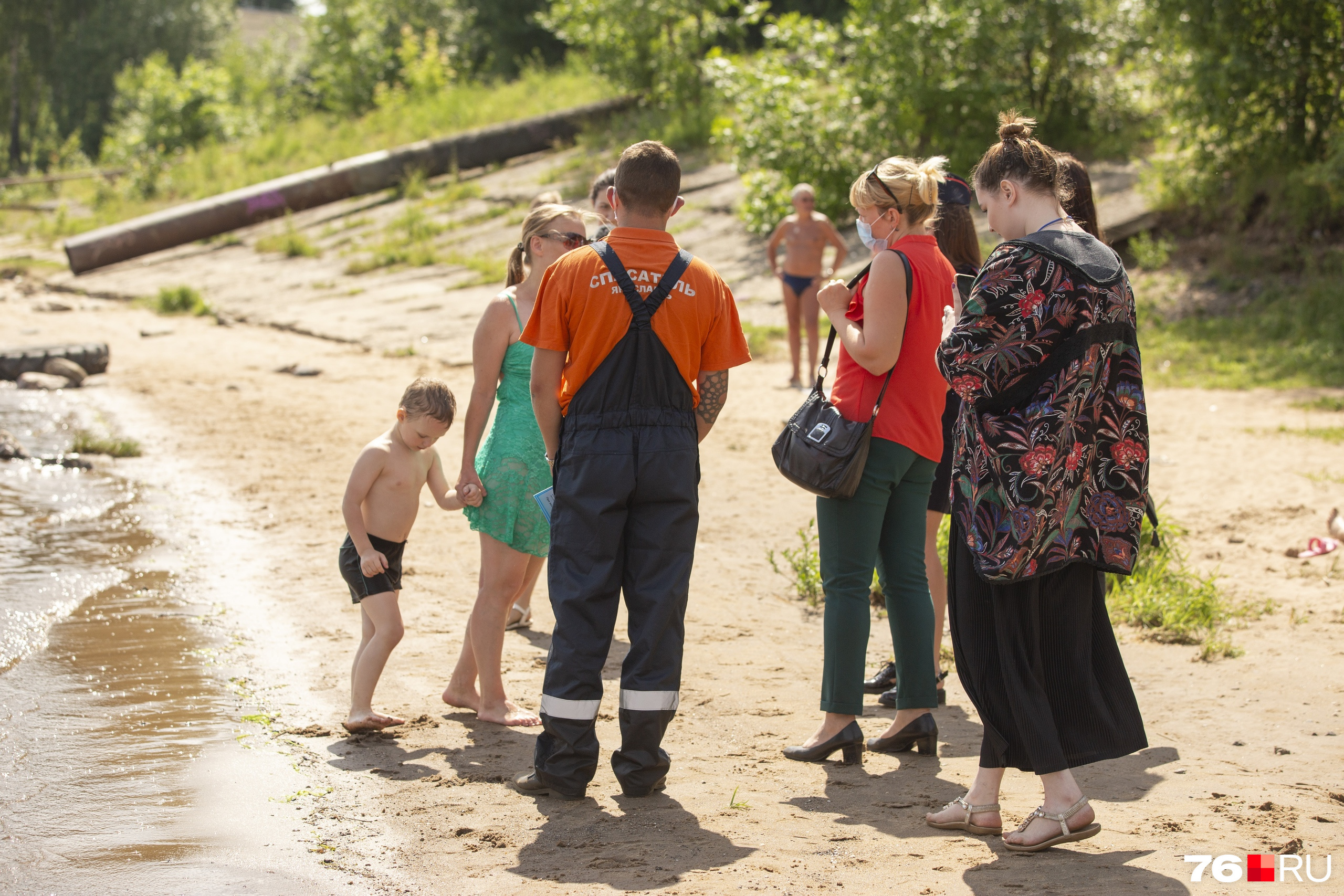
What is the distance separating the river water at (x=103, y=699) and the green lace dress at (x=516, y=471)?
1201 mm

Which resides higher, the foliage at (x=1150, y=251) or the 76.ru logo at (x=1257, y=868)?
the foliage at (x=1150, y=251)

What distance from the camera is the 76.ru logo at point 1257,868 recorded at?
304 centimetres

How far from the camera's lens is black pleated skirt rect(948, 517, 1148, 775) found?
10.7ft

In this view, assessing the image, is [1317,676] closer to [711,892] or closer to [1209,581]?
[1209,581]

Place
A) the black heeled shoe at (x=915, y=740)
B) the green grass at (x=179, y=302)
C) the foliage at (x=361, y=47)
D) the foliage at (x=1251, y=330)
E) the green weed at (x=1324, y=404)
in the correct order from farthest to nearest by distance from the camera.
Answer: the foliage at (x=361, y=47) → the green grass at (x=179, y=302) → the foliage at (x=1251, y=330) → the green weed at (x=1324, y=404) → the black heeled shoe at (x=915, y=740)

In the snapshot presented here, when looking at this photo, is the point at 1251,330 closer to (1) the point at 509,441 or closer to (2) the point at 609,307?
(1) the point at 509,441

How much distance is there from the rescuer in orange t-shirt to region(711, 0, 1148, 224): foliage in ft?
42.6

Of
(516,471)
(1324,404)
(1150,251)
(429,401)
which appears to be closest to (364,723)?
(516,471)

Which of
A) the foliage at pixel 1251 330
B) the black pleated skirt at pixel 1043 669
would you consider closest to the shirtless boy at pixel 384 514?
the black pleated skirt at pixel 1043 669

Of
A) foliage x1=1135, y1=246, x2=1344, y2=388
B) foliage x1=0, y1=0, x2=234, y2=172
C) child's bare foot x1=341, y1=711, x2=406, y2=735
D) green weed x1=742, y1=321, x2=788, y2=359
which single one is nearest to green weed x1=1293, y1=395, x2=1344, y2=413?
foliage x1=1135, y1=246, x2=1344, y2=388

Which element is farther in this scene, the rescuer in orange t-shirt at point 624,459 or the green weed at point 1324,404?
the green weed at point 1324,404

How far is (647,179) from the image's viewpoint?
3.61 m

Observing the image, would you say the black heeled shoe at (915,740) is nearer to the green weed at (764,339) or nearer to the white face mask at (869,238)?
the white face mask at (869,238)

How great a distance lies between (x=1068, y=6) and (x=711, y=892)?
16124 mm
